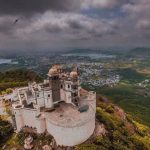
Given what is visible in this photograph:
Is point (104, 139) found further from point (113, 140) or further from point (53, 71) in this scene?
point (53, 71)

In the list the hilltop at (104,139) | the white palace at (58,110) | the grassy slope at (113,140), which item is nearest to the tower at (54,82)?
the white palace at (58,110)

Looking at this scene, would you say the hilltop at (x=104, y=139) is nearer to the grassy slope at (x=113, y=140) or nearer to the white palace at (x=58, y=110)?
the grassy slope at (x=113, y=140)

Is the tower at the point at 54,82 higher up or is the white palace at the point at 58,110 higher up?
the tower at the point at 54,82

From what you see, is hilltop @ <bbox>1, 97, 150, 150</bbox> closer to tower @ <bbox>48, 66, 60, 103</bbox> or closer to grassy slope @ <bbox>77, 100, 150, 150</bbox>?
grassy slope @ <bbox>77, 100, 150, 150</bbox>

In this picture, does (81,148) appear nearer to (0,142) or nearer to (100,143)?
(100,143)

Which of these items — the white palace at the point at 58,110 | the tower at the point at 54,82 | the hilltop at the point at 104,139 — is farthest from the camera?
the tower at the point at 54,82

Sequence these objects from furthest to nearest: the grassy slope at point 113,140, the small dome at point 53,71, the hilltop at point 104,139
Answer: the small dome at point 53,71 → the grassy slope at point 113,140 → the hilltop at point 104,139

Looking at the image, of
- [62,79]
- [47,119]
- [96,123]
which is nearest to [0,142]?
[47,119]

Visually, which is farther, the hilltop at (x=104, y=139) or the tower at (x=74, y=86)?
the tower at (x=74, y=86)
